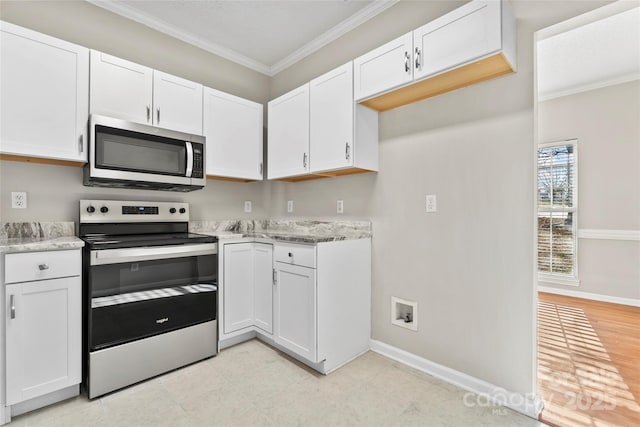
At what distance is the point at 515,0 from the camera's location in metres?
1.72

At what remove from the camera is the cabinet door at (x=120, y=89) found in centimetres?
206

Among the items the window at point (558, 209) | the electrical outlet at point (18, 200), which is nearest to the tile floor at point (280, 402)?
the electrical outlet at point (18, 200)

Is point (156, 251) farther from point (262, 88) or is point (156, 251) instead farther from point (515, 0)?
point (515, 0)

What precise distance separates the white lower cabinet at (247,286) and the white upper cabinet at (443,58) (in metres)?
1.48

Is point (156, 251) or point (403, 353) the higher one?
point (156, 251)

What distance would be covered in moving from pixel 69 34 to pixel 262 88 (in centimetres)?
171

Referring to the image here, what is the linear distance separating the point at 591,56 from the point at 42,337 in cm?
521

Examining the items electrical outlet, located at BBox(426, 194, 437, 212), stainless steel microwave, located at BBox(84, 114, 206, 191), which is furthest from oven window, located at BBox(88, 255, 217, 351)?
electrical outlet, located at BBox(426, 194, 437, 212)

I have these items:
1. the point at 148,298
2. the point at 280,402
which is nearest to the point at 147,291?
the point at 148,298

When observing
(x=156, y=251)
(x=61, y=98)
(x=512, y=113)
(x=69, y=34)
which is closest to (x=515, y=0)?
(x=512, y=113)

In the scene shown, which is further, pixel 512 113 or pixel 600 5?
pixel 512 113

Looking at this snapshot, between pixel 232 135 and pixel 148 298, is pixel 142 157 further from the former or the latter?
pixel 148 298

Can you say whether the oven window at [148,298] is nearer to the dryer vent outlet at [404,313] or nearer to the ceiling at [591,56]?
the dryer vent outlet at [404,313]

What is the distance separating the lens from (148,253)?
1.98 metres
